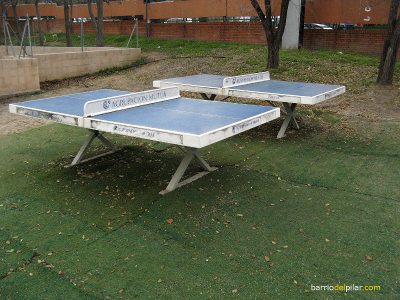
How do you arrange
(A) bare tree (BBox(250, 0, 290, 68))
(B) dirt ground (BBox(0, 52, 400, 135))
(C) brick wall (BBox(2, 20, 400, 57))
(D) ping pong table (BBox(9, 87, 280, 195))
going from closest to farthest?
1. (D) ping pong table (BBox(9, 87, 280, 195))
2. (B) dirt ground (BBox(0, 52, 400, 135))
3. (A) bare tree (BBox(250, 0, 290, 68))
4. (C) brick wall (BBox(2, 20, 400, 57))

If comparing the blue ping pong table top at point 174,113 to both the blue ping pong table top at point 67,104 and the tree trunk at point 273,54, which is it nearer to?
the blue ping pong table top at point 67,104

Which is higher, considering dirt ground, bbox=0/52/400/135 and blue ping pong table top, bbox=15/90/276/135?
blue ping pong table top, bbox=15/90/276/135

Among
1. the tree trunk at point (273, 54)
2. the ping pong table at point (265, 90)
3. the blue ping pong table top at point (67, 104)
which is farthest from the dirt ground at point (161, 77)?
the blue ping pong table top at point (67, 104)

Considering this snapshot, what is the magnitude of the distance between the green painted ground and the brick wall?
11246 mm

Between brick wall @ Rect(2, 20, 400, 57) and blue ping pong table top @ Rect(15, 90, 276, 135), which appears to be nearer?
blue ping pong table top @ Rect(15, 90, 276, 135)

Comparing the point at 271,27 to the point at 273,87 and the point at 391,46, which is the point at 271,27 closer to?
the point at 391,46

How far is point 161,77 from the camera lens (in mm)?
14297

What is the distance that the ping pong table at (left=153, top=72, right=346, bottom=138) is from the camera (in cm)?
731

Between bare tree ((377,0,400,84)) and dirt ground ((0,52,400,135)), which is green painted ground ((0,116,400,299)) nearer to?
dirt ground ((0,52,400,135))

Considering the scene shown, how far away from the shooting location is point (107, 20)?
93.3 ft

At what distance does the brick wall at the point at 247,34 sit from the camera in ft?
56.3

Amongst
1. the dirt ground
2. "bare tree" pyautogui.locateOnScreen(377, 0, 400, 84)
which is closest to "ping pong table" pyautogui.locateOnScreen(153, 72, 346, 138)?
the dirt ground

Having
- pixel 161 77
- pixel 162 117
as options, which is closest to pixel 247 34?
pixel 161 77

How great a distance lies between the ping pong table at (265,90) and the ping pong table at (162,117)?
1.43m
